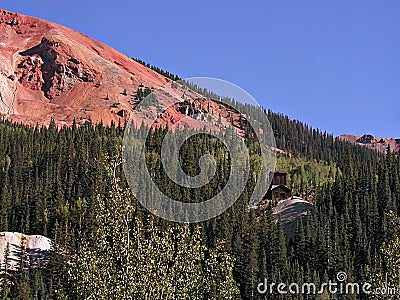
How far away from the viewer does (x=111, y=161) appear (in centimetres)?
1938

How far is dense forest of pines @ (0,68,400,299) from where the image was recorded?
63.5 ft

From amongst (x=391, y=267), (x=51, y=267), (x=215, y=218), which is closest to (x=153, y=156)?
(x=215, y=218)

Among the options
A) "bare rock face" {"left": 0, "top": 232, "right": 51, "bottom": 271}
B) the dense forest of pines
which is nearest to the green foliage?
the dense forest of pines

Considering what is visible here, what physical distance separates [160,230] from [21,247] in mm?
68876

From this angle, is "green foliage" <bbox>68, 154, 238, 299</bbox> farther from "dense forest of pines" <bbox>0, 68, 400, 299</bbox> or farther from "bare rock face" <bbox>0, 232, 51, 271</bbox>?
"bare rock face" <bbox>0, 232, 51, 271</bbox>

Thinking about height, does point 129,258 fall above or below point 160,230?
below

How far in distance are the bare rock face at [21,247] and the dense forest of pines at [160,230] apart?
3.12m

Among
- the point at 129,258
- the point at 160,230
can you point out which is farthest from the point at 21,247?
the point at 129,258

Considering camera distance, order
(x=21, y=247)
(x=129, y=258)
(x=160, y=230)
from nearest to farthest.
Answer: (x=129, y=258)
(x=160, y=230)
(x=21, y=247)

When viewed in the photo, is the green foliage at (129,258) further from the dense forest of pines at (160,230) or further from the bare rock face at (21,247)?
the bare rock face at (21,247)

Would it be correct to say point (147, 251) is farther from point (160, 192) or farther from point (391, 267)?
point (160, 192)

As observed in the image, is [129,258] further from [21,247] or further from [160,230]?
[21,247]

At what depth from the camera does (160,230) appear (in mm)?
20281

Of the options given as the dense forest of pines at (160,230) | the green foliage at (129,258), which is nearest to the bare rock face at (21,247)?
the dense forest of pines at (160,230)
